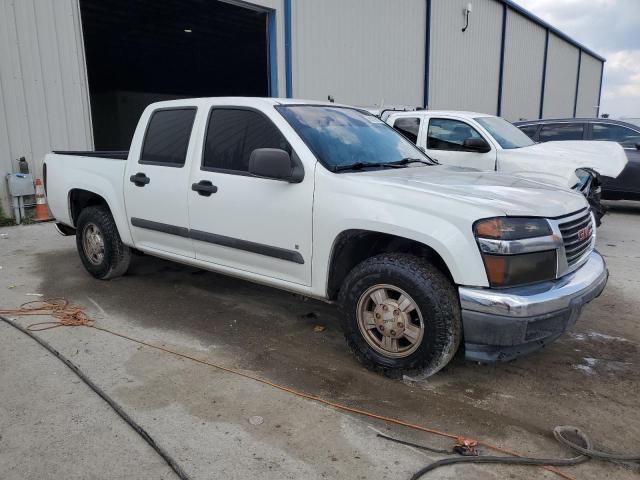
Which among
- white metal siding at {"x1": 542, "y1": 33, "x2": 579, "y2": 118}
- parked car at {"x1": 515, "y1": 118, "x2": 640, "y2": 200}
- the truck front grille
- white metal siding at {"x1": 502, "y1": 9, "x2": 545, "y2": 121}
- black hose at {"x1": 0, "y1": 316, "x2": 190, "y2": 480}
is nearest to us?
black hose at {"x1": 0, "y1": 316, "x2": 190, "y2": 480}

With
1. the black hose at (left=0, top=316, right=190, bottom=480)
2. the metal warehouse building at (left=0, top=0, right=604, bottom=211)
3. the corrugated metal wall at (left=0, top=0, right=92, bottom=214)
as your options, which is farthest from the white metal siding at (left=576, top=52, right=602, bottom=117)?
the black hose at (left=0, top=316, right=190, bottom=480)

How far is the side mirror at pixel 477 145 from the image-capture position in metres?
7.39

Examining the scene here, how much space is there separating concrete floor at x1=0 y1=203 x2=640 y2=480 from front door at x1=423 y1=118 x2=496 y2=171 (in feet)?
10.1

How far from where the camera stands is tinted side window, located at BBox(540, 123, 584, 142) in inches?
397

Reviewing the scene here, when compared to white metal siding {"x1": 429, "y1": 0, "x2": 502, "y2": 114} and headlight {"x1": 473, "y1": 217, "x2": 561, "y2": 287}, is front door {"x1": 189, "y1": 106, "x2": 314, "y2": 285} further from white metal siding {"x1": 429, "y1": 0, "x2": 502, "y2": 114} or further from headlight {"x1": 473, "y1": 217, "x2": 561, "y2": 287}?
white metal siding {"x1": 429, "y1": 0, "x2": 502, "y2": 114}

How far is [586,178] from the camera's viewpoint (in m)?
7.23

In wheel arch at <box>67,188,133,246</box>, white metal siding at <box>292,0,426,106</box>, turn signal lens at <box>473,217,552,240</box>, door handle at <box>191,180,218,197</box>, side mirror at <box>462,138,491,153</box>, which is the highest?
white metal siding at <box>292,0,426,106</box>

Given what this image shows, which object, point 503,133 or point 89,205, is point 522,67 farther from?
point 89,205

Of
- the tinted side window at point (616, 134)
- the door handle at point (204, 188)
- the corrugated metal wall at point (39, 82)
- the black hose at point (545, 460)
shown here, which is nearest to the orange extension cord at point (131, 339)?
the black hose at point (545, 460)

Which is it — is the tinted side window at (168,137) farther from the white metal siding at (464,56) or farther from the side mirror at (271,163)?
the white metal siding at (464,56)

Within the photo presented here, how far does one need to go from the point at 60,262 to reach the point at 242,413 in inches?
178

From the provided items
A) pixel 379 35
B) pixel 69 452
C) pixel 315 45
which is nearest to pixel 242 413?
pixel 69 452

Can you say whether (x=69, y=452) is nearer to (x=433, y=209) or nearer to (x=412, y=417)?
(x=412, y=417)

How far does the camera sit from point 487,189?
3.46 meters
